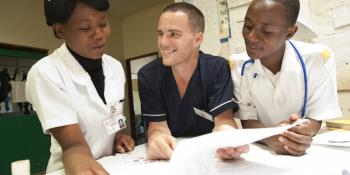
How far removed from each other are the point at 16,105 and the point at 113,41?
2073 millimetres

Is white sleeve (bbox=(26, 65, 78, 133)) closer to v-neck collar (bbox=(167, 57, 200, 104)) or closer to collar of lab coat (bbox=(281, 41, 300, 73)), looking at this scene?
v-neck collar (bbox=(167, 57, 200, 104))

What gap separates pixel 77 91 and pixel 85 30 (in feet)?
0.66

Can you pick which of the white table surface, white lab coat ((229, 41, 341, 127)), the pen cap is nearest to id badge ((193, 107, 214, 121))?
white lab coat ((229, 41, 341, 127))

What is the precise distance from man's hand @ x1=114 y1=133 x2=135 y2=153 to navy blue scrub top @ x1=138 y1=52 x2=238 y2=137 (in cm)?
11

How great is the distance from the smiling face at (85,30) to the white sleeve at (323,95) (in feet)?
2.41

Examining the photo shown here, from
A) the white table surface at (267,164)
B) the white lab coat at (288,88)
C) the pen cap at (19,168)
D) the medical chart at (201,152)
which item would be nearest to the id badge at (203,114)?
the white lab coat at (288,88)

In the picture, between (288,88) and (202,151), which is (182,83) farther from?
(202,151)

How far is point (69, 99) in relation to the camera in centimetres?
83

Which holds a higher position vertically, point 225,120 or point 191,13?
point 191,13

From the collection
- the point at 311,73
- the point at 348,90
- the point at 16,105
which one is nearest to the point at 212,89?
the point at 311,73

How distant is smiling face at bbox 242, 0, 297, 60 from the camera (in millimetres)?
912

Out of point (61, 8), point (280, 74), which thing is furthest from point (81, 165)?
point (280, 74)

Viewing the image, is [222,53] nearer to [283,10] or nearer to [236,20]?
[236,20]

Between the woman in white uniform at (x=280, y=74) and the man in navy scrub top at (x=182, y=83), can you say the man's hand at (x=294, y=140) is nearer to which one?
the woman in white uniform at (x=280, y=74)
